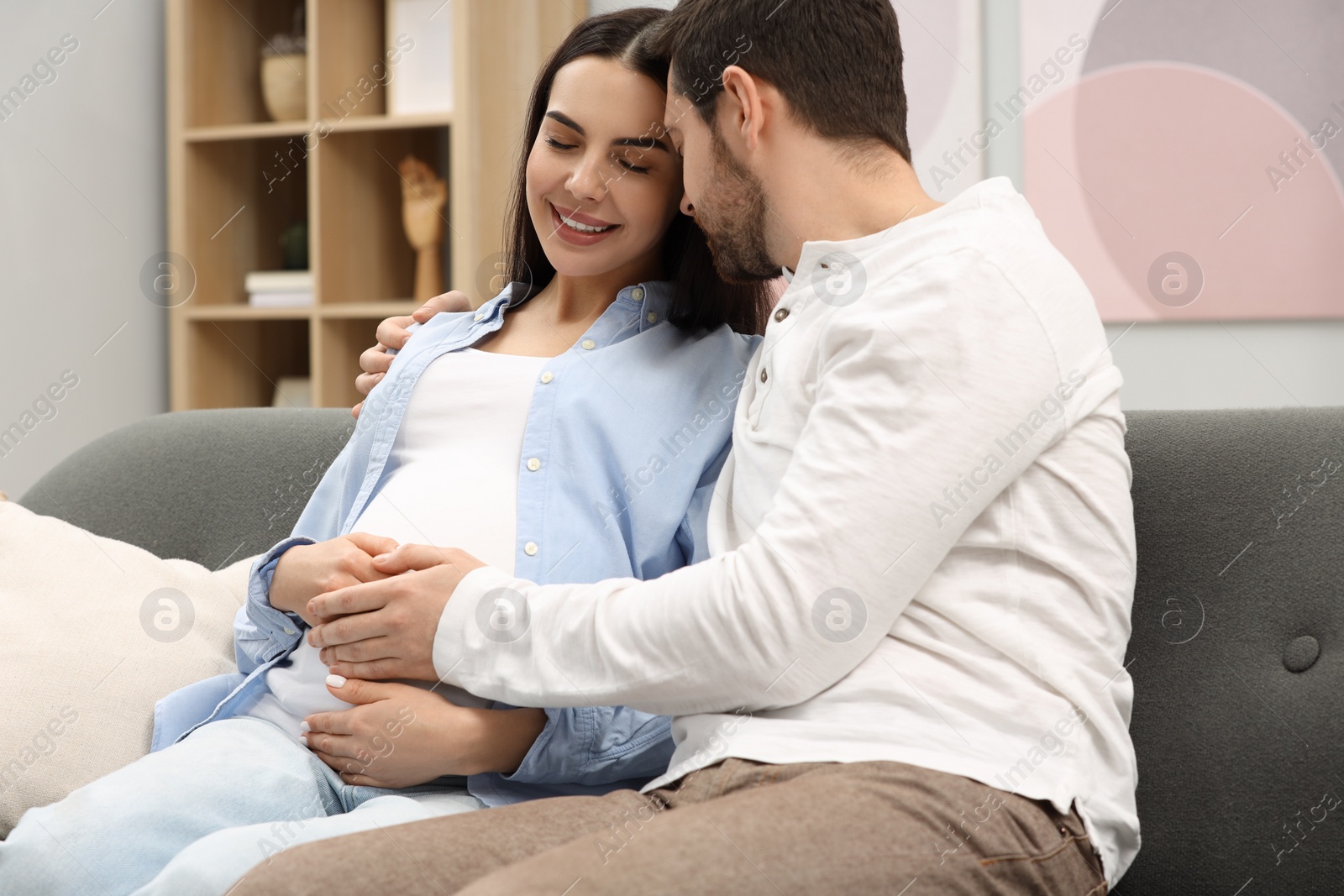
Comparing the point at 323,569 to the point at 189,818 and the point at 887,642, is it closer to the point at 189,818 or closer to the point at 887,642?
the point at 189,818

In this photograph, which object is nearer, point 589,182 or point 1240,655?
point 1240,655

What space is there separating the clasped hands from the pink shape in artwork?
182cm

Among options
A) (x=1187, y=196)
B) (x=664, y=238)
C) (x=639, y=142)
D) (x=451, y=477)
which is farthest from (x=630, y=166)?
(x=1187, y=196)

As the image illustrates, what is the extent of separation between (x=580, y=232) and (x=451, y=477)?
Answer: 0.32 metres

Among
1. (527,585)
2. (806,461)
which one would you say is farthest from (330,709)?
(806,461)

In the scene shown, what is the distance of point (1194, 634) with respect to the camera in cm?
116

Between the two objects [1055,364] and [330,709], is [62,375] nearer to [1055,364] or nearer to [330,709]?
[330,709]

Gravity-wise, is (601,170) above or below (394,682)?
above

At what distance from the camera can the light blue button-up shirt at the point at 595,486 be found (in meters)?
1.12

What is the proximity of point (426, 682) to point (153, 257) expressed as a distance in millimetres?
2464

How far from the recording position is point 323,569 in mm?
1115

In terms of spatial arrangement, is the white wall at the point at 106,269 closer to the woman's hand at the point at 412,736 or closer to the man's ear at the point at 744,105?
the man's ear at the point at 744,105

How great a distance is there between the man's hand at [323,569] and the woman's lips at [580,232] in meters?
0.41

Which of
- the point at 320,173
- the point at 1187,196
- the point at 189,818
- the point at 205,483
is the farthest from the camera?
the point at 320,173
